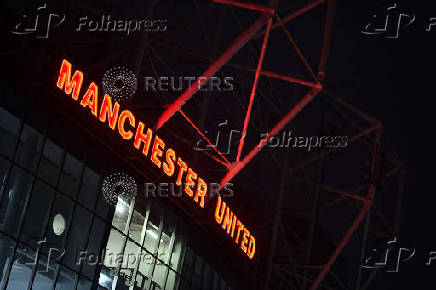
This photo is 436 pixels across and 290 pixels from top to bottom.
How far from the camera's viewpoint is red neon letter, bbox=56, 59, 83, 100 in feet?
83.2

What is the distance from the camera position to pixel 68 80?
25.7m

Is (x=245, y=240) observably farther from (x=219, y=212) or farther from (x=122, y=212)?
(x=122, y=212)

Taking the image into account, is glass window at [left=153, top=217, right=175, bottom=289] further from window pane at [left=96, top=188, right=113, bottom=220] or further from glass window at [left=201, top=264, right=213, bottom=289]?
window pane at [left=96, top=188, right=113, bottom=220]

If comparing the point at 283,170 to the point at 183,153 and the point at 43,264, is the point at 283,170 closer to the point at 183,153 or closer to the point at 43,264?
the point at 183,153

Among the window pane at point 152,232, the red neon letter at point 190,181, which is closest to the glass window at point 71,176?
the window pane at point 152,232

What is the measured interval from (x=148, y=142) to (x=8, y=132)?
651cm

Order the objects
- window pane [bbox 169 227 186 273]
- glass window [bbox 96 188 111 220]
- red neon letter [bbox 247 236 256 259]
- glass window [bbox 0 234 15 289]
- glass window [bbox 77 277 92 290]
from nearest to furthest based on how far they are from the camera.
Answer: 1. glass window [bbox 0 234 15 289]
2. glass window [bbox 77 277 92 290]
3. glass window [bbox 96 188 111 220]
4. window pane [bbox 169 227 186 273]
5. red neon letter [bbox 247 236 256 259]

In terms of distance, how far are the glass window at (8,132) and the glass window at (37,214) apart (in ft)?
5.31

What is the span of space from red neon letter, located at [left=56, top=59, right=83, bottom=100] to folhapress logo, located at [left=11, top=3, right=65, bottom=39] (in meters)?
1.70

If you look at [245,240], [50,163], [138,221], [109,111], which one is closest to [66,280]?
[50,163]

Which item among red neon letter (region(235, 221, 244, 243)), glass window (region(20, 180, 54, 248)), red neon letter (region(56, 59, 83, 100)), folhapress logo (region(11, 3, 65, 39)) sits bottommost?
glass window (region(20, 180, 54, 248))

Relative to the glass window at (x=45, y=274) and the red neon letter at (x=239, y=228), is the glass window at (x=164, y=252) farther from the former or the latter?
the glass window at (x=45, y=274)

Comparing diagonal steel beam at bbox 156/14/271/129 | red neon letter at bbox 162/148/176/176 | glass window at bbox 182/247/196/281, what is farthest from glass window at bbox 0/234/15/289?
glass window at bbox 182/247/196/281

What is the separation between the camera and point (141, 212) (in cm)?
3278
